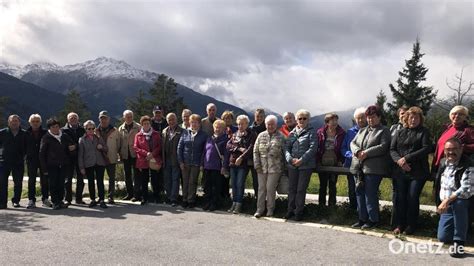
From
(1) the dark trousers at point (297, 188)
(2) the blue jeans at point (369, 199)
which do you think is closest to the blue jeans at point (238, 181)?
(1) the dark trousers at point (297, 188)

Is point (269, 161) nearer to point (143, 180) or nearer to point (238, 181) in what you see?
point (238, 181)

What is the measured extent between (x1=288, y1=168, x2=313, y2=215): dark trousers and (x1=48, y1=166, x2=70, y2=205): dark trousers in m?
4.97

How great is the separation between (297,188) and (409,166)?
2.05 metres

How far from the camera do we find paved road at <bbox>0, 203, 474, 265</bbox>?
537 cm

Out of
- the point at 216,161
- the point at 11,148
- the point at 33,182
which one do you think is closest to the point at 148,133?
the point at 216,161

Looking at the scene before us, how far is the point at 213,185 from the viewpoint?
28.6 feet

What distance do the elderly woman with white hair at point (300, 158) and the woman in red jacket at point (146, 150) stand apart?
316 cm

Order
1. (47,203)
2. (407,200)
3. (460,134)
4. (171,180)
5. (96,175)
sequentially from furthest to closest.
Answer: (171,180), (96,175), (47,203), (407,200), (460,134)

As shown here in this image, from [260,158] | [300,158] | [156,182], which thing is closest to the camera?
[300,158]

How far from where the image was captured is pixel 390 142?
6.75 m

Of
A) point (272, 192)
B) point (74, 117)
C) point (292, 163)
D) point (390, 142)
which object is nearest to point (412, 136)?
point (390, 142)

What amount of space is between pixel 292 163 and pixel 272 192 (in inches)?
29.8

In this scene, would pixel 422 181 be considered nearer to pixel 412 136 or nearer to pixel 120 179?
pixel 412 136

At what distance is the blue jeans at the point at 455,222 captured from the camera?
5.77 m
